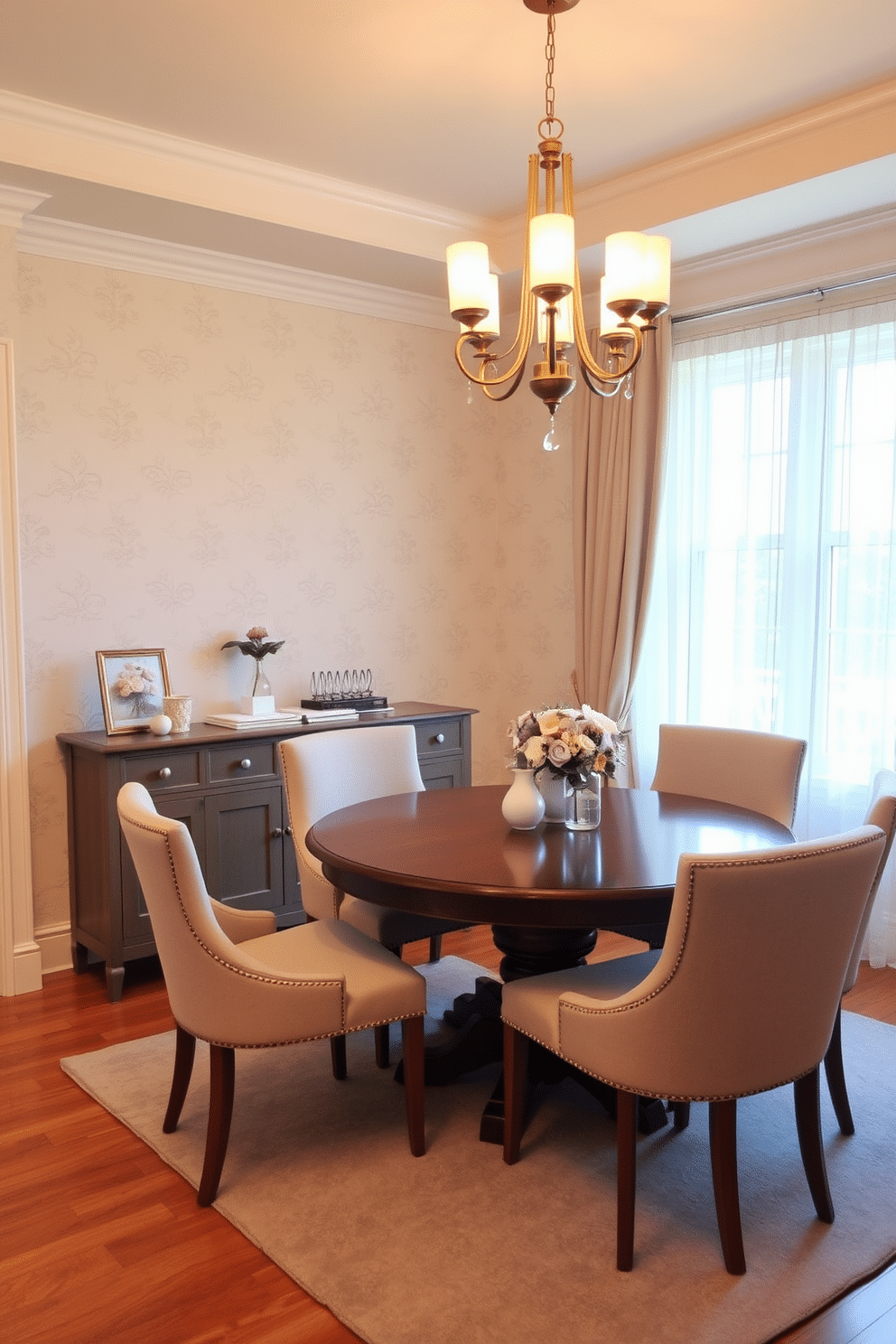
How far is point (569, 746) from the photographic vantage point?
2730mm

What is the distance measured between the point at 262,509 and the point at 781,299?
224 centimetres

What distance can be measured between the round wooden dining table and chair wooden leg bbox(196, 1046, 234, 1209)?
0.48 meters

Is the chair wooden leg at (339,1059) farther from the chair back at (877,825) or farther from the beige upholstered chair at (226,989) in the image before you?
the chair back at (877,825)

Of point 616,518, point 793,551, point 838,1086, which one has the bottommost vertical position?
point 838,1086

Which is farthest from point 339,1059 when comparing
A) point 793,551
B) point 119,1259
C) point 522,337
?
point 793,551

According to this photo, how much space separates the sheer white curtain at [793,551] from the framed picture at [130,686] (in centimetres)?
209

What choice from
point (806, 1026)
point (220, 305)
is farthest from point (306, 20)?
point (806, 1026)

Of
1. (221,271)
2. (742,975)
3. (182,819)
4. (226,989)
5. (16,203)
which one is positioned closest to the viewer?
(742,975)

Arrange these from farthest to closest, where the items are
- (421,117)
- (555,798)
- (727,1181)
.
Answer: (421,117) < (555,798) < (727,1181)

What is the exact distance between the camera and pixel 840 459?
4059mm

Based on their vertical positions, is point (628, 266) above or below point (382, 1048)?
above

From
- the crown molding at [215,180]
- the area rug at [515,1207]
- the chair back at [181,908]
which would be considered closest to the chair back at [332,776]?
the area rug at [515,1207]

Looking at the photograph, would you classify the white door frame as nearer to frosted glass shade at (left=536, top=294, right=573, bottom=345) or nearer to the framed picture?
the framed picture

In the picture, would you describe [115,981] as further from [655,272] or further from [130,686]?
[655,272]
